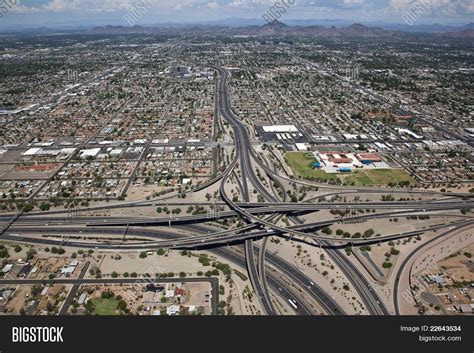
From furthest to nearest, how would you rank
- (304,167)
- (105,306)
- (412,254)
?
(304,167) → (412,254) → (105,306)

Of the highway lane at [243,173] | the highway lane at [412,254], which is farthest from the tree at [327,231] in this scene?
the highway lane at [243,173]

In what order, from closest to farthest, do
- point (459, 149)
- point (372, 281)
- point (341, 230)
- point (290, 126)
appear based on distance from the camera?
point (372, 281), point (341, 230), point (459, 149), point (290, 126)

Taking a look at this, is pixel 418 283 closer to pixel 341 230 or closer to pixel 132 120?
pixel 341 230

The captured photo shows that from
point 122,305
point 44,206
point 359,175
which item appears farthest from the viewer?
point 359,175

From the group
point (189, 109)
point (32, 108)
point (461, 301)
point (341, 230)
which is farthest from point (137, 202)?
point (32, 108)

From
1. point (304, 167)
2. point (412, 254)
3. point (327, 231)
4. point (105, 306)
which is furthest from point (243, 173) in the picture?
point (105, 306)

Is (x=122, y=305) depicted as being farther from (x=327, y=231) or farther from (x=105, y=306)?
(x=327, y=231)

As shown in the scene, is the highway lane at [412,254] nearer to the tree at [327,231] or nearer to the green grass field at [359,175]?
the tree at [327,231]
